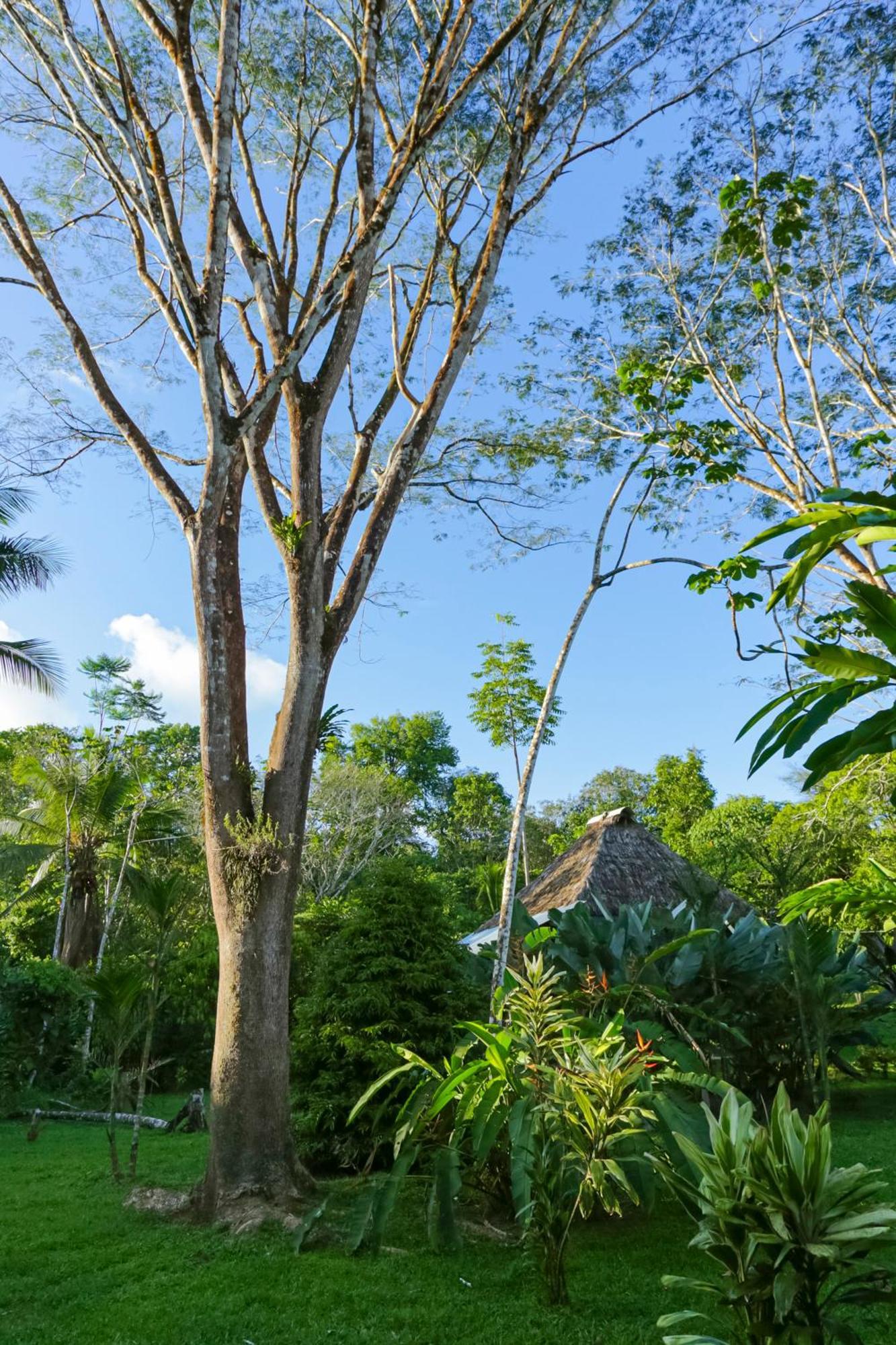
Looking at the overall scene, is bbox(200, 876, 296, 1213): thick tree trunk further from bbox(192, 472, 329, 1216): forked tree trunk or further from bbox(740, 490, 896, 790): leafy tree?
bbox(740, 490, 896, 790): leafy tree

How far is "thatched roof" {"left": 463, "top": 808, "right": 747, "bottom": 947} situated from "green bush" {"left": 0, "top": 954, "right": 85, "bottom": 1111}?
547 cm

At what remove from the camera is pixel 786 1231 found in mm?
2096

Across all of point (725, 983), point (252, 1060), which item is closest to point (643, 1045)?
point (252, 1060)

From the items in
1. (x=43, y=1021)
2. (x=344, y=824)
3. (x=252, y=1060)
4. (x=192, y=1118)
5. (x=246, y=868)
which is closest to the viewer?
(x=252, y=1060)

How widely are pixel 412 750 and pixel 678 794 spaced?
9.60 metres

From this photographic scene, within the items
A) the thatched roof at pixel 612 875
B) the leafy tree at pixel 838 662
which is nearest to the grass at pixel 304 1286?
the leafy tree at pixel 838 662

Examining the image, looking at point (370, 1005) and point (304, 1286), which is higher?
point (370, 1005)

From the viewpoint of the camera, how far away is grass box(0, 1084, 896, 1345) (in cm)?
329

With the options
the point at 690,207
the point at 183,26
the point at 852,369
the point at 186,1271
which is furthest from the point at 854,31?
the point at 186,1271

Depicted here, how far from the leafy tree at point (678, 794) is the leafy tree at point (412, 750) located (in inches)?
298

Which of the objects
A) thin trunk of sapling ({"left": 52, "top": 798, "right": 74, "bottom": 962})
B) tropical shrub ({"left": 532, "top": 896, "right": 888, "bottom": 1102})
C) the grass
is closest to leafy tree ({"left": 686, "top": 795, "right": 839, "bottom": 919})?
tropical shrub ({"left": 532, "top": 896, "right": 888, "bottom": 1102})

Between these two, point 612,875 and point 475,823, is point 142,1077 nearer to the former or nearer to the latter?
point 612,875

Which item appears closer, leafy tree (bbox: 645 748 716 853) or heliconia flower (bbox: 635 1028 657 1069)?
heliconia flower (bbox: 635 1028 657 1069)

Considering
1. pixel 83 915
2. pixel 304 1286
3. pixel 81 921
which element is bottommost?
pixel 304 1286
